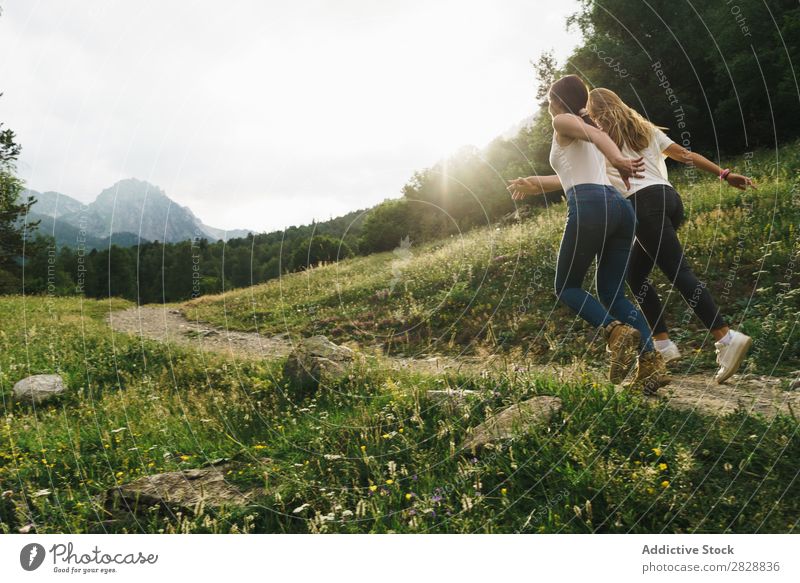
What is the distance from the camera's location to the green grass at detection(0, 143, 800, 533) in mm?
3248

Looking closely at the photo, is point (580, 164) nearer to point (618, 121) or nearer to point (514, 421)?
point (618, 121)

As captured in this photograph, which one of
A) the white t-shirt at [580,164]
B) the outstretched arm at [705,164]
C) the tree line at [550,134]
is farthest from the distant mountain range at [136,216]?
the outstretched arm at [705,164]

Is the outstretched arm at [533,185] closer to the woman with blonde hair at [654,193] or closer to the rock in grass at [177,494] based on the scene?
the woman with blonde hair at [654,193]

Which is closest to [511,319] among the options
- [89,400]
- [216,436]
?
[216,436]

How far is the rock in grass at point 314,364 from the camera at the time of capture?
620 cm

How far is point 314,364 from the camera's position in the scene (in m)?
6.37

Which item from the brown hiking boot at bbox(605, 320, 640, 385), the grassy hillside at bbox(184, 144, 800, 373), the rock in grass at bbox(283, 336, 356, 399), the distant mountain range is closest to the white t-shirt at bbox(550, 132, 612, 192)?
the brown hiking boot at bbox(605, 320, 640, 385)

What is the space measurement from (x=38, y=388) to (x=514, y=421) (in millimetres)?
7274

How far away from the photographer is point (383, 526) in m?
3.41

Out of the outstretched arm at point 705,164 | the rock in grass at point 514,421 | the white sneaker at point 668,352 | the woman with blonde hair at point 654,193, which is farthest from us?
the white sneaker at point 668,352

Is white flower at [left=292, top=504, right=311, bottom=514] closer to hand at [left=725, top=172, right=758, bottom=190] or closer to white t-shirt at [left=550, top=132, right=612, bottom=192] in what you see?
white t-shirt at [left=550, top=132, right=612, bottom=192]

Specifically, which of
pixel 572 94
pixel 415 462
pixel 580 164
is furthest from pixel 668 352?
pixel 415 462

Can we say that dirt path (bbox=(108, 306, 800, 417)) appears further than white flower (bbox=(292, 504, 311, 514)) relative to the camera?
Yes

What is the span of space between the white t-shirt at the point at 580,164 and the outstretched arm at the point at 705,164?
835mm
